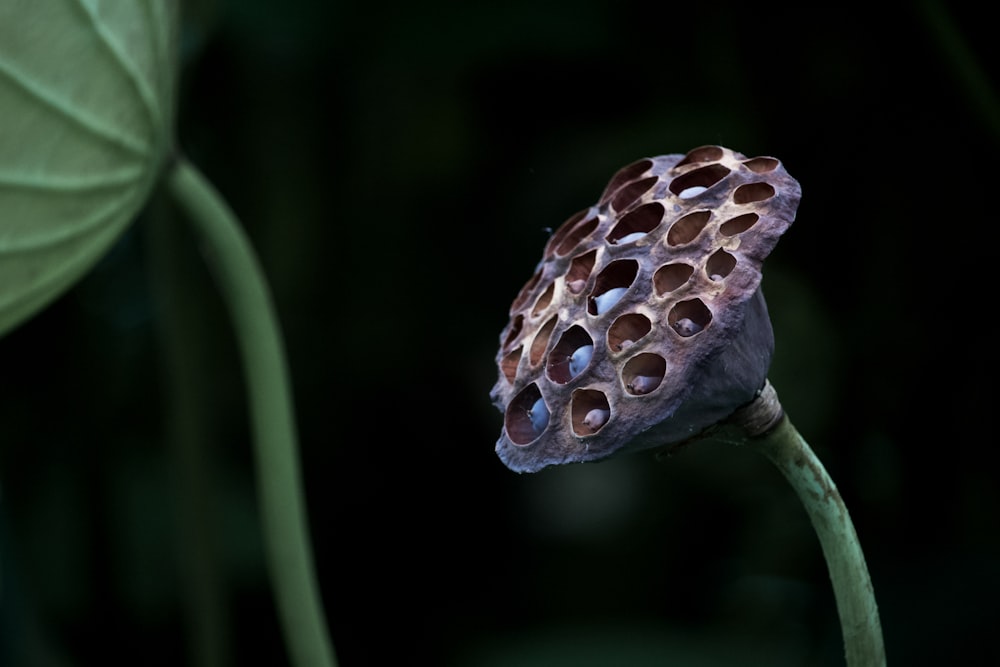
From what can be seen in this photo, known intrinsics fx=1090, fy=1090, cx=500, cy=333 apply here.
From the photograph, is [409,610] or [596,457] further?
[409,610]

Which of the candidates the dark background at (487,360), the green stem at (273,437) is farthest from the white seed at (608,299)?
the dark background at (487,360)

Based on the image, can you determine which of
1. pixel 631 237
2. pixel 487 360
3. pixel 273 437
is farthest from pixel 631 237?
Answer: pixel 487 360

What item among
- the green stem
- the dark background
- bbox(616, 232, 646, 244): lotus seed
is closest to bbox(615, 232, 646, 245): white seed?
bbox(616, 232, 646, 244): lotus seed

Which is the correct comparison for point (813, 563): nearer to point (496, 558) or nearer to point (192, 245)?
point (496, 558)

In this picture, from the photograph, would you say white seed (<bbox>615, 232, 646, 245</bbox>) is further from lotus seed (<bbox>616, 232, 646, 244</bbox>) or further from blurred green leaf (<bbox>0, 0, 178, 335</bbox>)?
blurred green leaf (<bbox>0, 0, 178, 335</bbox>)

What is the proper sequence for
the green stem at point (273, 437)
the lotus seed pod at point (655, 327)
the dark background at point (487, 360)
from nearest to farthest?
the lotus seed pod at point (655, 327) < the green stem at point (273, 437) < the dark background at point (487, 360)

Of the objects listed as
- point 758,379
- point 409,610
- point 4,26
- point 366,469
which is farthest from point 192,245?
point 758,379

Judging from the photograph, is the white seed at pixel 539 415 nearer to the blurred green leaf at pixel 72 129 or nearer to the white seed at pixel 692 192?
the white seed at pixel 692 192
